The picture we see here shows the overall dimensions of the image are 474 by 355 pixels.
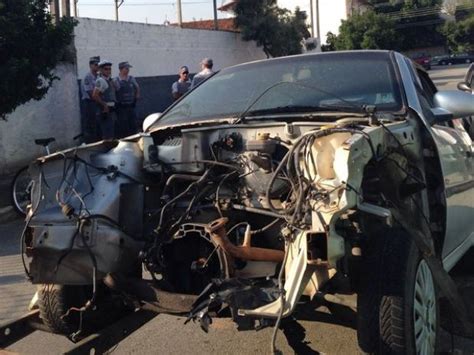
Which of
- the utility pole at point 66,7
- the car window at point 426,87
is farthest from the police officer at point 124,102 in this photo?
the car window at point 426,87

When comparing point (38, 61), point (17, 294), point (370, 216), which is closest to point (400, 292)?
point (370, 216)

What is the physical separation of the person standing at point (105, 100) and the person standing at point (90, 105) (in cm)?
21

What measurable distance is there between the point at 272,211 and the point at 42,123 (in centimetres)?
1098

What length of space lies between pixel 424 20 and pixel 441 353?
69501mm

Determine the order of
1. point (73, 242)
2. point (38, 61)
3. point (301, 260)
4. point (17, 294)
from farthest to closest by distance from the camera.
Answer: point (38, 61), point (17, 294), point (73, 242), point (301, 260)

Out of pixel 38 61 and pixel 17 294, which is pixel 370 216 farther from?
pixel 38 61

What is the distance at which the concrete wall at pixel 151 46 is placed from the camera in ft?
55.3

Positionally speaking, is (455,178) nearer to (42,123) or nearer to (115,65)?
(42,123)

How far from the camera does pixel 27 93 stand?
9.86m

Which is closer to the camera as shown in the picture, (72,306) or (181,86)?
(72,306)

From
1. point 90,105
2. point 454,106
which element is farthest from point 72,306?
point 90,105

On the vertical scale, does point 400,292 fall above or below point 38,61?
below

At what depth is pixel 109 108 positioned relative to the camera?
1227 centimetres

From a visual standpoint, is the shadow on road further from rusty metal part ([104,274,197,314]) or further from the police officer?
the police officer
